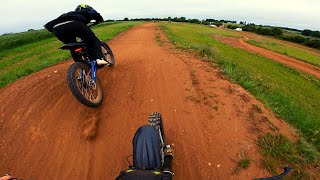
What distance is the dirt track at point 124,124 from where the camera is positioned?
189 inches

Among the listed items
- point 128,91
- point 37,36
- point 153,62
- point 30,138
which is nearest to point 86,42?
point 128,91

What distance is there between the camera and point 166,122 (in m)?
5.84

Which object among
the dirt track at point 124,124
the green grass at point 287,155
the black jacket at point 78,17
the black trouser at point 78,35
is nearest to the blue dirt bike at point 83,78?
the black trouser at point 78,35

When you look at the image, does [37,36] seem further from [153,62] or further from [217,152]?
[217,152]

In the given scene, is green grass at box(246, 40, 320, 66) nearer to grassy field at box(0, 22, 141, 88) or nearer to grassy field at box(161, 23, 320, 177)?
grassy field at box(161, 23, 320, 177)

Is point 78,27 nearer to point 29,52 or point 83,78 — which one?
point 83,78

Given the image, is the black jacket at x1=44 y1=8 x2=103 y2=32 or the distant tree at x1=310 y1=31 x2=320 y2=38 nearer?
the black jacket at x1=44 y1=8 x2=103 y2=32

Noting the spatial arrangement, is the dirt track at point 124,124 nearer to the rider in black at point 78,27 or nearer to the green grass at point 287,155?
the green grass at point 287,155

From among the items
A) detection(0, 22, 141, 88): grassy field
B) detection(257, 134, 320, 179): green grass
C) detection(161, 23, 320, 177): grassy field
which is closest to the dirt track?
detection(257, 134, 320, 179): green grass

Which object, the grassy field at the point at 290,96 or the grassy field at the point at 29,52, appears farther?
the grassy field at the point at 29,52

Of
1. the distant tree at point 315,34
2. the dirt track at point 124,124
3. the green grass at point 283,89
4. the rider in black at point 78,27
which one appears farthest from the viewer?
the distant tree at point 315,34

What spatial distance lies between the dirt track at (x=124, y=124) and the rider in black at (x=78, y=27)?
3.54 ft

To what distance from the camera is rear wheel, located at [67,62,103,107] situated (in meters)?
5.21

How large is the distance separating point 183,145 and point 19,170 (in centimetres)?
287
